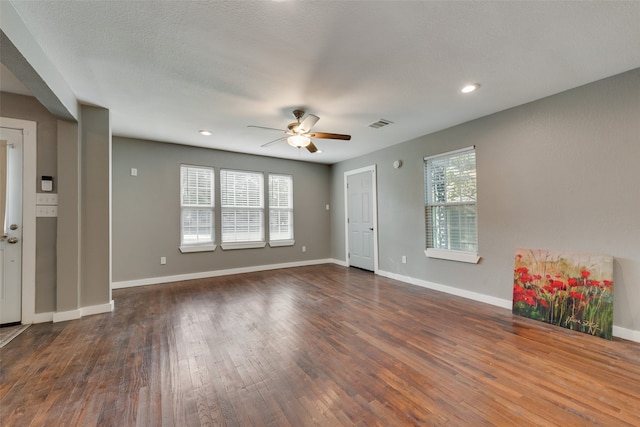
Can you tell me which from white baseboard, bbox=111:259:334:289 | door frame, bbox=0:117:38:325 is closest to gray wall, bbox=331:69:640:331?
white baseboard, bbox=111:259:334:289

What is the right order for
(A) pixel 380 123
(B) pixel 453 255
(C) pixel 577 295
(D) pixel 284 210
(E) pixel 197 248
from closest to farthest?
(C) pixel 577 295 → (A) pixel 380 123 → (B) pixel 453 255 → (E) pixel 197 248 → (D) pixel 284 210

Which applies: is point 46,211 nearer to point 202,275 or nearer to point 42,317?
point 42,317

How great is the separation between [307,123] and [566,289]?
11.1ft

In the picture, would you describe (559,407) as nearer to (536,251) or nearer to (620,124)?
(536,251)

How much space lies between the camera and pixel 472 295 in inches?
146

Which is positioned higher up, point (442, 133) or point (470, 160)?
point (442, 133)

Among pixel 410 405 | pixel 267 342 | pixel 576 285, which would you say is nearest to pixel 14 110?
pixel 267 342

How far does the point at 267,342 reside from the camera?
2486 millimetres

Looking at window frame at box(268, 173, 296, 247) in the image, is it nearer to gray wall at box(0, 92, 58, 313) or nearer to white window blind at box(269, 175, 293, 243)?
white window blind at box(269, 175, 293, 243)

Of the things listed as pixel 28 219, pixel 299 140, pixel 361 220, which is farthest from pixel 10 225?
pixel 361 220

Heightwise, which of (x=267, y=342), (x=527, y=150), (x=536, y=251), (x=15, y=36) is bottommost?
(x=267, y=342)

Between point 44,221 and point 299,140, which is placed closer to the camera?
point 44,221

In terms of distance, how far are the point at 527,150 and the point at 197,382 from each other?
415 centimetres

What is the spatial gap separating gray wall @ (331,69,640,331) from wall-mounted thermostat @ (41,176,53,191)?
4996mm
